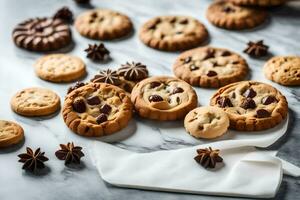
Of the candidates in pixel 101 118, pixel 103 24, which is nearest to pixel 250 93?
pixel 101 118

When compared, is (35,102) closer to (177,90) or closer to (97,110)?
(97,110)

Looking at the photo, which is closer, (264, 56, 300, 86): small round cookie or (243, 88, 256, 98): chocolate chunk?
(243, 88, 256, 98): chocolate chunk

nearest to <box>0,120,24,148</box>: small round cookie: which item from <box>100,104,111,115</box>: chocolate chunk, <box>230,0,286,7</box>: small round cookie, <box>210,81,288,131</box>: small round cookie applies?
<box>100,104,111,115</box>: chocolate chunk

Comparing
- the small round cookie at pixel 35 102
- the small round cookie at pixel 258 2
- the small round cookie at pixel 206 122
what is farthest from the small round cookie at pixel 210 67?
the small round cookie at pixel 35 102

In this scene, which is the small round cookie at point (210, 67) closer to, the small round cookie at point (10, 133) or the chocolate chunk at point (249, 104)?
the chocolate chunk at point (249, 104)

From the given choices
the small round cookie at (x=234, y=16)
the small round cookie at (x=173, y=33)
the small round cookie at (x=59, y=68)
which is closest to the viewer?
the small round cookie at (x=59, y=68)

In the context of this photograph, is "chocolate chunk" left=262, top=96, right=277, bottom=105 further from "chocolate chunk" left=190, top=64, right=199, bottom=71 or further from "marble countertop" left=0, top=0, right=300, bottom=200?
"chocolate chunk" left=190, top=64, right=199, bottom=71
